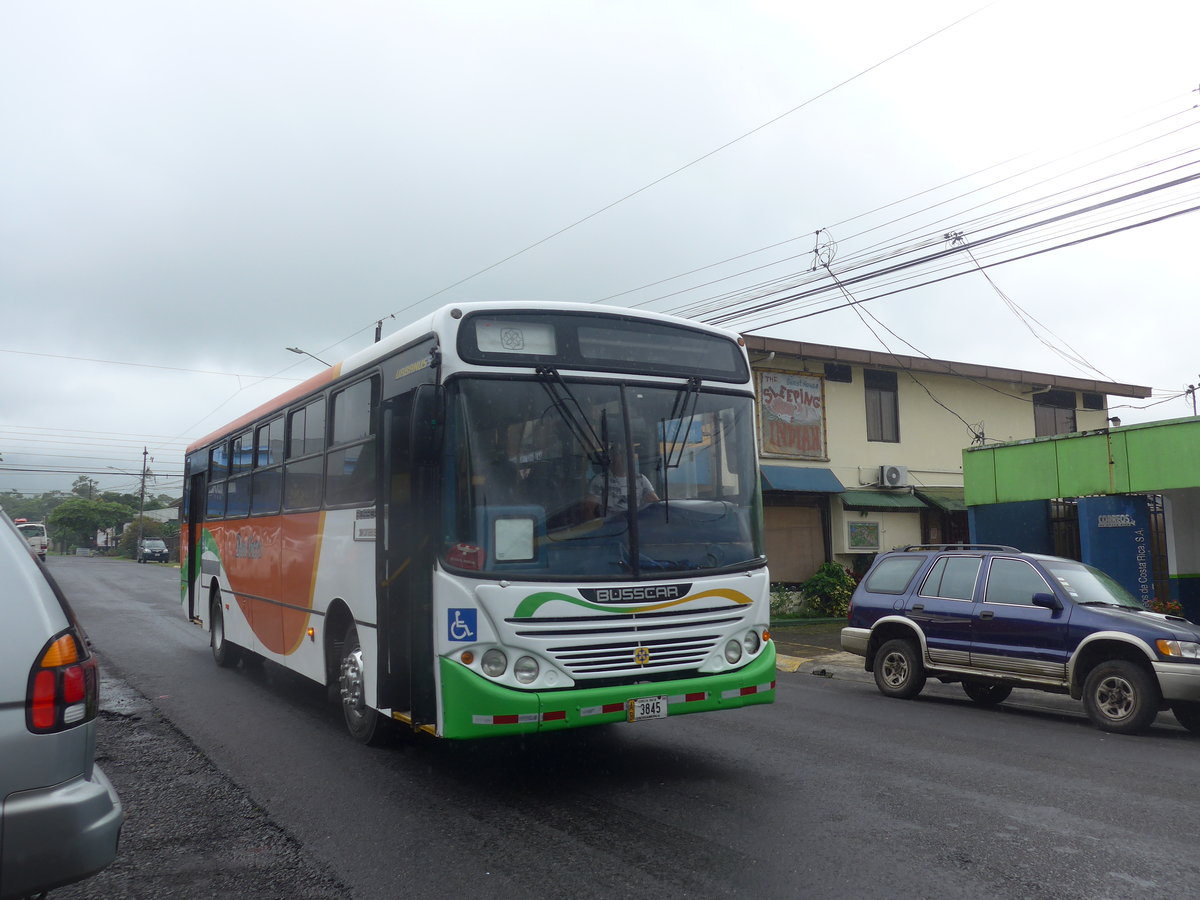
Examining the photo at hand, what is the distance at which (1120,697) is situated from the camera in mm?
9203

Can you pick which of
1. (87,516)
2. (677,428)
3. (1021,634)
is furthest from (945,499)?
(87,516)

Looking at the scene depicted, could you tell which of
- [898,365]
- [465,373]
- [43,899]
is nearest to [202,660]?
[465,373]

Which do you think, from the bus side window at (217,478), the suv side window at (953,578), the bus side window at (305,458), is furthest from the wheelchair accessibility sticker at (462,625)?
the bus side window at (217,478)

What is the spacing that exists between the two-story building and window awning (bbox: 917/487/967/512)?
0.12ft

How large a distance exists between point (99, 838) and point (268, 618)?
285 inches

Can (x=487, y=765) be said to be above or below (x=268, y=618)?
below

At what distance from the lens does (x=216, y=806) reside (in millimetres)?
6176

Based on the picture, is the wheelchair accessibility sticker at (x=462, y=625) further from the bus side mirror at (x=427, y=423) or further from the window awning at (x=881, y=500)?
the window awning at (x=881, y=500)

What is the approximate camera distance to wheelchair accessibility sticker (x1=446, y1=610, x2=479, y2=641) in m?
5.97

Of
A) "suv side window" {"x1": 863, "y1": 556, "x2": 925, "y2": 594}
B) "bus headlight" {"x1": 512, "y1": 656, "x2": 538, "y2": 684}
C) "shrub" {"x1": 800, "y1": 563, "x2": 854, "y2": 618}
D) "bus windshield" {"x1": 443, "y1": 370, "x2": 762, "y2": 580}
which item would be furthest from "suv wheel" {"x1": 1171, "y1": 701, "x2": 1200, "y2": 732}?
"shrub" {"x1": 800, "y1": 563, "x2": 854, "y2": 618}

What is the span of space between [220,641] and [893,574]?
8.88 m

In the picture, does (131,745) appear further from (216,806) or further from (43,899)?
(43,899)

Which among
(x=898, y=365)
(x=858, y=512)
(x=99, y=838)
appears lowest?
(x=99, y=838)

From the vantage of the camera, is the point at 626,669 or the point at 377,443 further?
the point at 377,443
